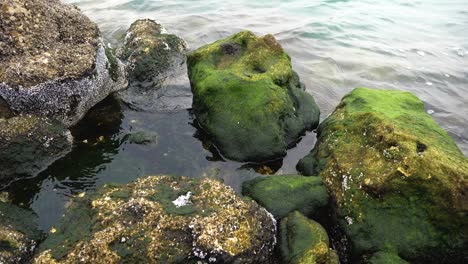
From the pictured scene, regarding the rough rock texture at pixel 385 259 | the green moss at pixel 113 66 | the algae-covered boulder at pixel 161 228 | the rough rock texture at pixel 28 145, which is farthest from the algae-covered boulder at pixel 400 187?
the green moss at pixel 113 66

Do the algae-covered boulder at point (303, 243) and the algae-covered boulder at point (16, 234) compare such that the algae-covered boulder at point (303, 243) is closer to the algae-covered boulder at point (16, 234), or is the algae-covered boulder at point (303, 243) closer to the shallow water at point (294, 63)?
the shallow water at point (294, 63)

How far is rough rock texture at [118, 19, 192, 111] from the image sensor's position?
753 cm

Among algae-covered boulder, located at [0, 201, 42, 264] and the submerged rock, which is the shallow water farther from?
algae-covered boulder, located at [0, 201, 42, 264]

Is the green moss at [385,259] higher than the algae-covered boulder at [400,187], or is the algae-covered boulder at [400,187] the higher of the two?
the algae-covered boulder at [400,187]

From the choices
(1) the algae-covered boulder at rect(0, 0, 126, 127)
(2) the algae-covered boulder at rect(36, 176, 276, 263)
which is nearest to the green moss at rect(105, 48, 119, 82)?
(1) the algae-covered boulder at rect(0, 0, 126, 127)

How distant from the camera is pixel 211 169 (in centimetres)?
592

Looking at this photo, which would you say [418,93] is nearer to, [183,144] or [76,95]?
[183,144]

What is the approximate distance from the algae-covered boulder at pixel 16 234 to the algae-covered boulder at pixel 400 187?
384cm

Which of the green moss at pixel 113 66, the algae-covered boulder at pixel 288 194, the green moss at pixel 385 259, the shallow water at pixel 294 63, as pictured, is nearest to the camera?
the green moss at pixel 385 259

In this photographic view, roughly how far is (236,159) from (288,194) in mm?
1326

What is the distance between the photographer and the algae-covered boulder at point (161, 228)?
381 centimetres

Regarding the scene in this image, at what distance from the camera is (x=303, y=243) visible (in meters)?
4.18

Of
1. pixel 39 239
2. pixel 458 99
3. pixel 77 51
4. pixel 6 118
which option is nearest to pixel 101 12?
pixel 77 51

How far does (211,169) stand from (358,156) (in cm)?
223
